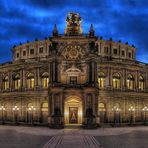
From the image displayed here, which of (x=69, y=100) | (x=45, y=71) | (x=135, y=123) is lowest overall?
(x=135, y=123)

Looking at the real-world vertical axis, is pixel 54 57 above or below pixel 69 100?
above

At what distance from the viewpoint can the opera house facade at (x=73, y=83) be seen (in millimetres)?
78125

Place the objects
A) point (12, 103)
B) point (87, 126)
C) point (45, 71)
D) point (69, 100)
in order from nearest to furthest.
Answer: point (87, 126) → point (69, 100) → point (45, 71) → point (12, 103)

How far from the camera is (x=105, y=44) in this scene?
309 feet

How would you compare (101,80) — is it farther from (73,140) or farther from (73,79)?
(73,140)

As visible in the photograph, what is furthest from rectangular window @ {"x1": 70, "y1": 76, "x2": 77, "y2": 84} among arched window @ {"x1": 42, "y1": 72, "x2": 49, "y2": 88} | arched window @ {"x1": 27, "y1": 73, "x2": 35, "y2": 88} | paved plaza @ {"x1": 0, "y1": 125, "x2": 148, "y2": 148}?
paved plaza @ {"x1": 0, "y1": 125, "x2": 148, "y2": 148}

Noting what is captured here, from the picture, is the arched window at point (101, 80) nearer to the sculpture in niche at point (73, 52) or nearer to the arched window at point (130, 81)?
the sculpture in niche at point (73, 52)

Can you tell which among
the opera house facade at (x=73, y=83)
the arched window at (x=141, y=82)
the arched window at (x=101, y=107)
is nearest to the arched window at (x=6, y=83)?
the opera house facade at (x=73, y=83)

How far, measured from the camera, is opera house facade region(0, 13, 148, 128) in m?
78.1

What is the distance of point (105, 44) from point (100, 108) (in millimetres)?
18958

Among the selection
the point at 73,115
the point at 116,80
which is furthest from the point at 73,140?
the point at 116,80

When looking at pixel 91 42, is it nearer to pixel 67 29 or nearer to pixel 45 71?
pixel 67 29

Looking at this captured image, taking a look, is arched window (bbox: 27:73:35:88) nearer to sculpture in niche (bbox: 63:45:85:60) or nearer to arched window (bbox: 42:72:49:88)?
arched window (bbox: 42:72:49:88)

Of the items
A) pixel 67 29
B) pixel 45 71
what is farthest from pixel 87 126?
pixel 67 29
